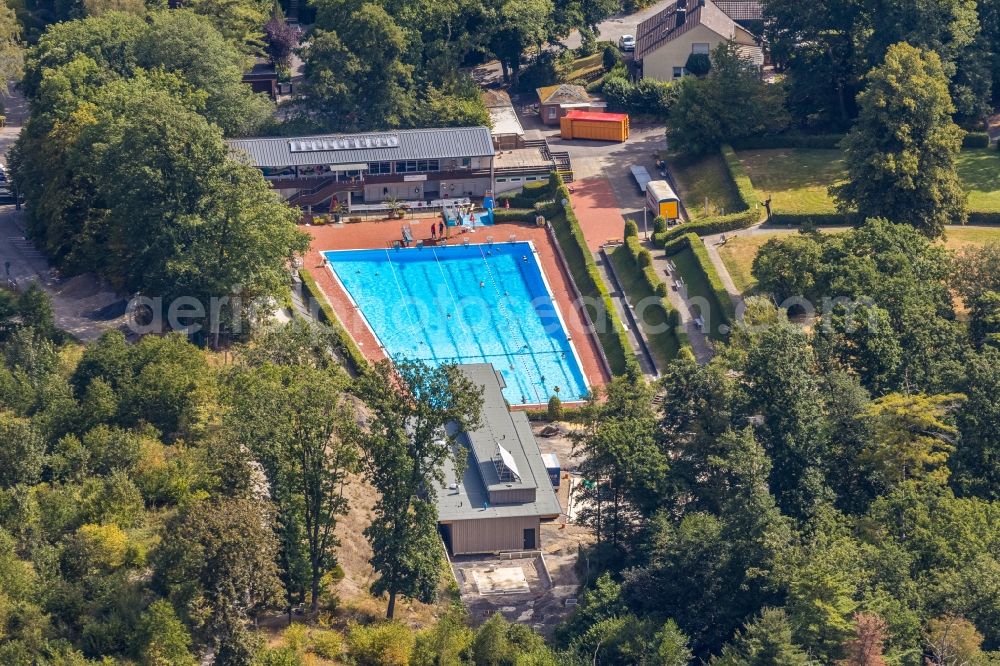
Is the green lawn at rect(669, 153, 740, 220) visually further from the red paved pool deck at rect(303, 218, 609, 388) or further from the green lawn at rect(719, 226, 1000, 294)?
the red paved pool deck at rect(303, 218, 609, 388)

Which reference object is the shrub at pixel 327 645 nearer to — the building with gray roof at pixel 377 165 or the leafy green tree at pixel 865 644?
the leafy green tree at pixel 865 644

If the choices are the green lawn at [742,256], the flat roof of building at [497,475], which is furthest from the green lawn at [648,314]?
the flat roof of building at [497,475]

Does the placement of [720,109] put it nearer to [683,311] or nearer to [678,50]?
[678,50]

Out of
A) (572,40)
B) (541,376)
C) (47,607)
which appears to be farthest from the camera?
(572,40)

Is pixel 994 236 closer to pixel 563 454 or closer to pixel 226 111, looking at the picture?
pixel 563 454

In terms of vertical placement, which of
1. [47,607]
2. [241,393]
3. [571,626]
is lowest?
[571,626]

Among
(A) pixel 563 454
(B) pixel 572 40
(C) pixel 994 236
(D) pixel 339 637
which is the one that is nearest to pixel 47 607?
(D) pixel 339 637
